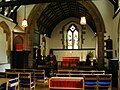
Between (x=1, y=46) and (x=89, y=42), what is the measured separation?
11.6 meters

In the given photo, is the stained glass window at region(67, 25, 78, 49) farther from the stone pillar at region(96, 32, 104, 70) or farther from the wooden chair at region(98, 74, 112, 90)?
the wooden chair at region(98, 74, 112, 90)

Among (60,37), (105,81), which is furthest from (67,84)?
(60,37)

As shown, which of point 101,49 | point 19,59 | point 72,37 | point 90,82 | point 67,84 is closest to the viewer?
point 67,84

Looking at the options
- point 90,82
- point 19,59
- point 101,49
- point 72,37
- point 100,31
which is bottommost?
point 90,82

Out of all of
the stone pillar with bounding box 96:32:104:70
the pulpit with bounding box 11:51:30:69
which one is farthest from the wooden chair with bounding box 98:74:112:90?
the stone pillar with bounding box 96:32:104:70

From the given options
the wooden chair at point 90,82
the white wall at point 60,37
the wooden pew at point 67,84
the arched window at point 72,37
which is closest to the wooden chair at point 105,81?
the wooden chair at point 90,82

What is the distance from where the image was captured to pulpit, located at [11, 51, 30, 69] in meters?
12.6

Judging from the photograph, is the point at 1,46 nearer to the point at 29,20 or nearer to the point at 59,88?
the point at 29,20

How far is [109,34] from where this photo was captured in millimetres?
13617

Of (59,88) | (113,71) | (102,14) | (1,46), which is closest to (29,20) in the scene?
(1,46)

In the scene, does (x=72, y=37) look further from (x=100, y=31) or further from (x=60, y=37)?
(x=100, y=31)

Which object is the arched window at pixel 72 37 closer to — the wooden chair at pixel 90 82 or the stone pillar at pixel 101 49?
the stone pillar at pixel 101 49

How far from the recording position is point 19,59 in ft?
41.5

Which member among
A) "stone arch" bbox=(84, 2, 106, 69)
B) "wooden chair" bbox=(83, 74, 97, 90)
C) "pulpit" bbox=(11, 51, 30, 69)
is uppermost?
"stone arch" bbox=(84, 2, 106, 69)
